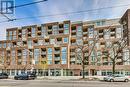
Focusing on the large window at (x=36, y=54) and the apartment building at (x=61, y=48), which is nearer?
the apartment building at (x=61, y=48)

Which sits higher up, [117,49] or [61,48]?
[61,48]

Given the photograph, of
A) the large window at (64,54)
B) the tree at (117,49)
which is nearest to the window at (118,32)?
the tree at (117,49)

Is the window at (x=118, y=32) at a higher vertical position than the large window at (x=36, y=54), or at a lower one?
higher

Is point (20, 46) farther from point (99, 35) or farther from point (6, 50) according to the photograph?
point (99, 35)

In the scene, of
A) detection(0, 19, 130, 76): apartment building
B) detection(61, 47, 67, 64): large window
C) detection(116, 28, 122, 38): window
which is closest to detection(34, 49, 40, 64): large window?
detection(0, 19, 130, 76): apartment building

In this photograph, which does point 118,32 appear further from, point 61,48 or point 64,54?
point 61,48

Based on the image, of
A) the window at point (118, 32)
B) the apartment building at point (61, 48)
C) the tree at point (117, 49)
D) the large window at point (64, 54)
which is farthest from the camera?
the window at point (118, 32)

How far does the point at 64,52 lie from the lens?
8938cm

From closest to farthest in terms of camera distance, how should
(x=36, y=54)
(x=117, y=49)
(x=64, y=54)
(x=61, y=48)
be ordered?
(x=117, y=49), (x=64, y=54), (x=61, y=48), (x=36, y=54)

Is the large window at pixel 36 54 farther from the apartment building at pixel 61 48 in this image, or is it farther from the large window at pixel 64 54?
the large window at pixel 64 54

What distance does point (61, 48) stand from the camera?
89.9 metres

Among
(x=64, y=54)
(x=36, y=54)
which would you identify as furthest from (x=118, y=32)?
(x=36, y=54)

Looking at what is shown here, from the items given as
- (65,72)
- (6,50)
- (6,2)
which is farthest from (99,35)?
(6,2)

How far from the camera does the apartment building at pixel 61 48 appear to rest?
287ft
